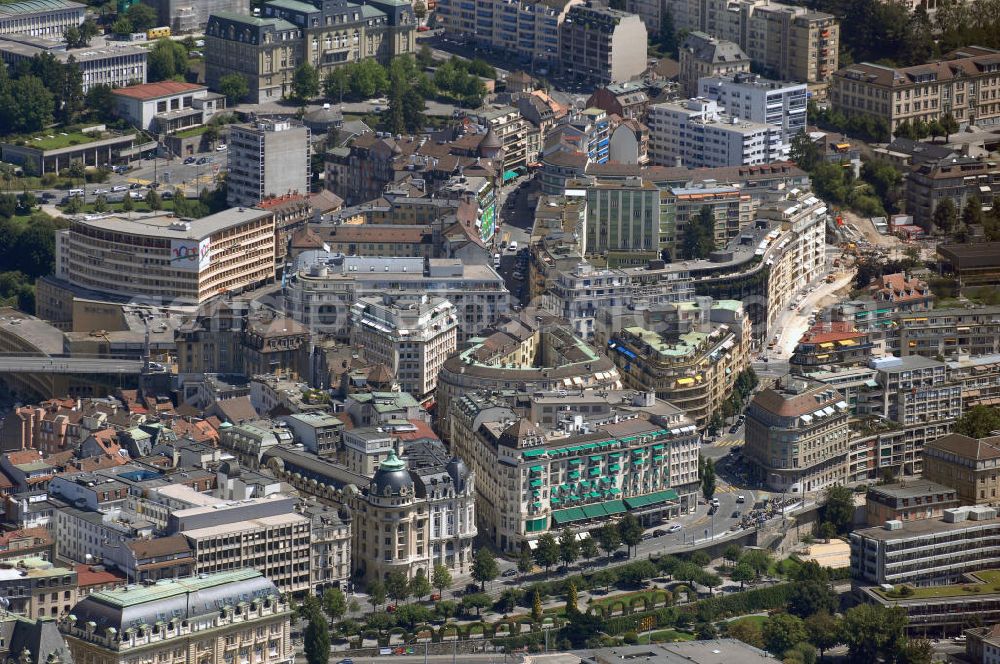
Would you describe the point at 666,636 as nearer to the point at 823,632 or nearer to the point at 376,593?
the point at 823,632

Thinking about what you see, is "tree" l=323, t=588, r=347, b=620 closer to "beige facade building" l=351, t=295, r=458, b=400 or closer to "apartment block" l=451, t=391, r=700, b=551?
"apartment block" l=451, t=391, r=700, b=551

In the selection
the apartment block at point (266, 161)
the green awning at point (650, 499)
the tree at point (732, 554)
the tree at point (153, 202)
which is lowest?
the tree at point (732, 554)

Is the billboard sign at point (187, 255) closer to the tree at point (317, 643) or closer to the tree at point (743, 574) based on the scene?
the tree at point (743, 574)

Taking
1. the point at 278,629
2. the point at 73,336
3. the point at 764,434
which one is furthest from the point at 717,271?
the point at 278,629

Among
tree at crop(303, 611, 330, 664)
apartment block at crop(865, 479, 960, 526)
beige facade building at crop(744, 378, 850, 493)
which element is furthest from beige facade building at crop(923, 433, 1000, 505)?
tree at crop(303, 611, 330, 664)

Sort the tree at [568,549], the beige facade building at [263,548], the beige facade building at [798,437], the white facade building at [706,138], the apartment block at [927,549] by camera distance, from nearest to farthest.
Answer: the beige facade building at [263,548] → the tree at [568,549] → the apartment block at [927,549] → the beige facade building at [798,437] → the white facade building at [706,138]

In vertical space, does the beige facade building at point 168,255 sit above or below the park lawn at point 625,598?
above

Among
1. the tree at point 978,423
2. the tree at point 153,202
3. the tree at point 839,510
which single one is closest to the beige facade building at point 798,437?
the tree at point 839,510
